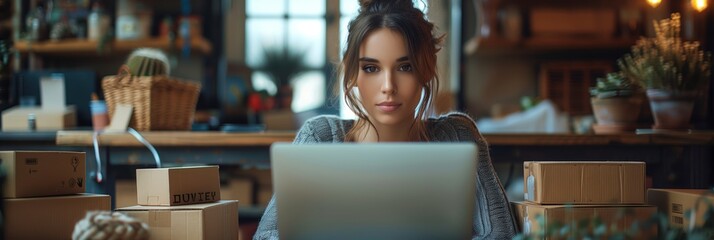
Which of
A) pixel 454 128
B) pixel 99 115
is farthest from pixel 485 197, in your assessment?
pixel 99 115

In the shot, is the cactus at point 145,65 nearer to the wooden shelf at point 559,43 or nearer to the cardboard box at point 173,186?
the cardboard box at point 173,186

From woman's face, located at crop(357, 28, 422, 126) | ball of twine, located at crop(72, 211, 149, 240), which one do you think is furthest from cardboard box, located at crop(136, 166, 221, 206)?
woman's face, located at crop(357, 28, 422, 126)

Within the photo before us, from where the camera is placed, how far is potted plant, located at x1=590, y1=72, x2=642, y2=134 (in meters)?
2.38

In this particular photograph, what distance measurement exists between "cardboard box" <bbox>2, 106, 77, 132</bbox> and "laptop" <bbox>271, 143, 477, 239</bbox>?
193 centimetres

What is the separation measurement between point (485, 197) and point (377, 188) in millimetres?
590

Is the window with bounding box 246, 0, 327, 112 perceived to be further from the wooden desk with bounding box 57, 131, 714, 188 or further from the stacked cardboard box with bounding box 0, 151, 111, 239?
the stacked cardboard box with bounding box 0, 151, 111, 239

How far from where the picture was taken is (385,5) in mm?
1732

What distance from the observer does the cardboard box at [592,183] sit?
152cm

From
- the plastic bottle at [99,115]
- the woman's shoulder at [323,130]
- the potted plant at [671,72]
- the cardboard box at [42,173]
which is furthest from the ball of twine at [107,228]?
the potted plant at [671,72]

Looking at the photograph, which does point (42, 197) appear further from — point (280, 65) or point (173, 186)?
point (280, 65)

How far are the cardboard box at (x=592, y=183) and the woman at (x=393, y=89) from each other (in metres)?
0.16

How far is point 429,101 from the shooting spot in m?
1.75

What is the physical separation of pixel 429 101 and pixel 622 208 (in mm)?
485

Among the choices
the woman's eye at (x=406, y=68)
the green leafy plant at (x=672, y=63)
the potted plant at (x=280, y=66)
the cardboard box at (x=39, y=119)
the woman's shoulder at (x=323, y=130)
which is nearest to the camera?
the woman's eye at (x=406, y=68)
